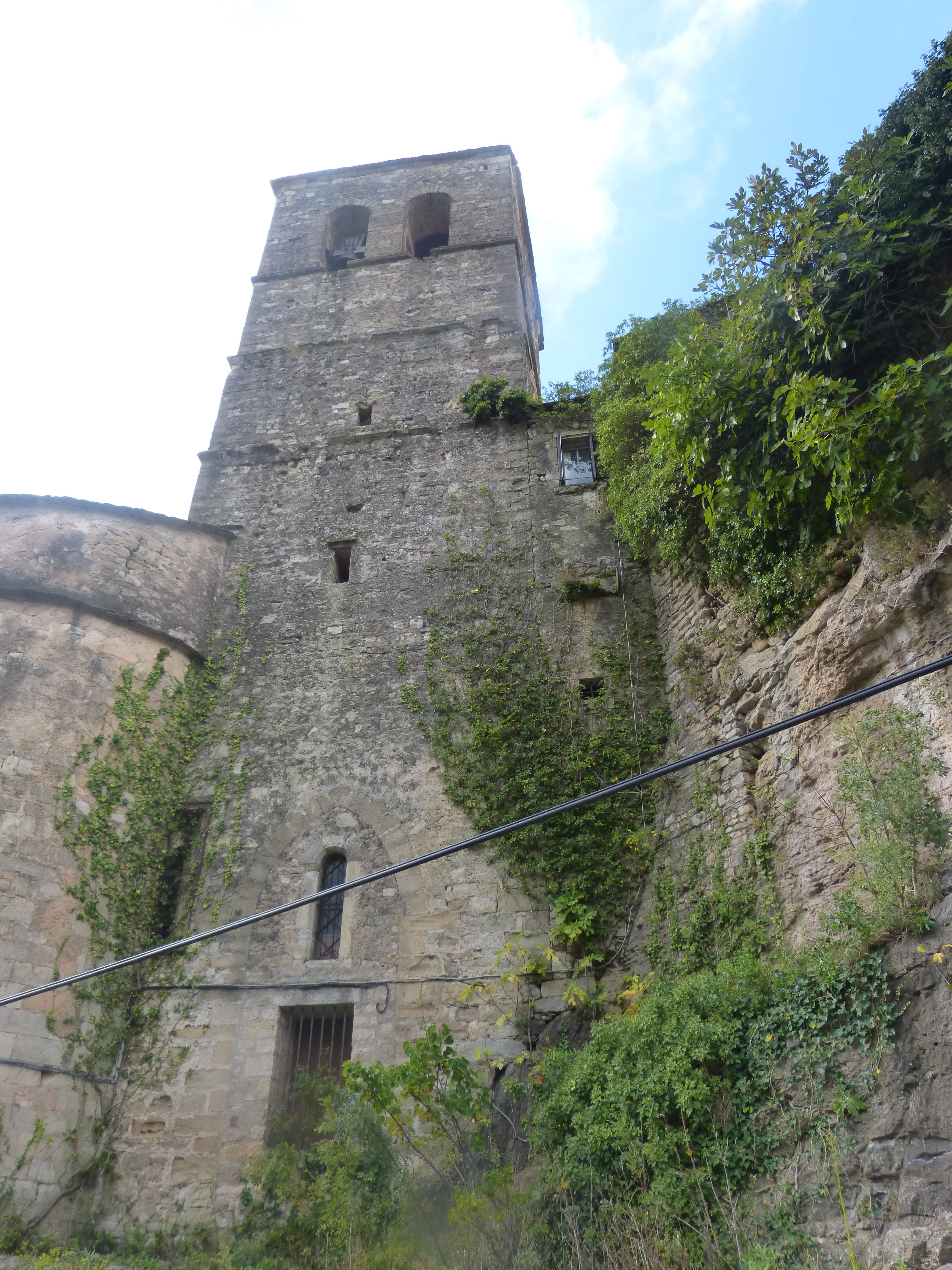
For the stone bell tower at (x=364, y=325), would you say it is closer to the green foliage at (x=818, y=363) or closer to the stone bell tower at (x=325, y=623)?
the stone bell tower at (x=325, y=623)

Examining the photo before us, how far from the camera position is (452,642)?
10109 mm

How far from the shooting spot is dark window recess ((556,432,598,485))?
11.3 m

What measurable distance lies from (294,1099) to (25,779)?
3.60m

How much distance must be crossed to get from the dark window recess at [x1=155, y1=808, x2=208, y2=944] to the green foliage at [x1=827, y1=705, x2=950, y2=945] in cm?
590

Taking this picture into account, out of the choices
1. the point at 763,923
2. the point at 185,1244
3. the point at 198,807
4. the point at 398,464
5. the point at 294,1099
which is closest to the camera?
the point at 763,923

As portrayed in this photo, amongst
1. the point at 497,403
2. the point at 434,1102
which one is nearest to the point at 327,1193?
the point at 434,1102

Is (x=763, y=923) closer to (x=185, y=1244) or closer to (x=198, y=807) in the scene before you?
(x=185, y=1244)

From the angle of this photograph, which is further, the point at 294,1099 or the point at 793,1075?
the point at 294,1099

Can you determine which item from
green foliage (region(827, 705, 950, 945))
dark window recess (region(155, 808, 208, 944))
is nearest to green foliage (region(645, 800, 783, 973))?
green foliage (region(827, 705, 950, 945))

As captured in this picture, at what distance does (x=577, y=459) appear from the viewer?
38.1 feet

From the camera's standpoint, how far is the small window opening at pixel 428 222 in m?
16.7

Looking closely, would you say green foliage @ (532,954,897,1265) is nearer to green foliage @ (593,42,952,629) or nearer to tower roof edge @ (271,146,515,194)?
green foliage @ (593,42,952,629)

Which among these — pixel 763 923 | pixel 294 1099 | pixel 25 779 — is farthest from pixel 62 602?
pixel 763 923

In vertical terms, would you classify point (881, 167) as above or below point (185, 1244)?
above
